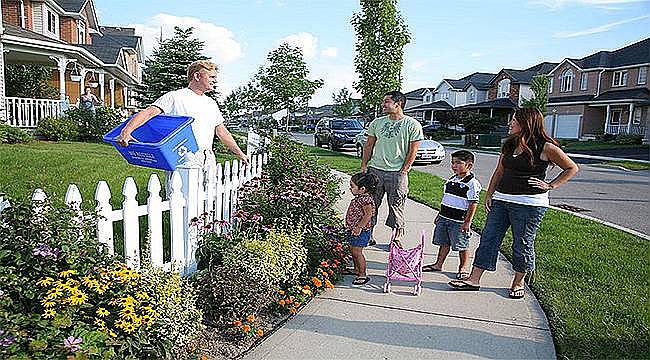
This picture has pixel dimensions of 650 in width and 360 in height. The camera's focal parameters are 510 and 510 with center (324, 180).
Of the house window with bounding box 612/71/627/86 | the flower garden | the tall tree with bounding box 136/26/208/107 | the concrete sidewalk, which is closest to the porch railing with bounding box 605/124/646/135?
the house window with bounding box 612/71/627/86

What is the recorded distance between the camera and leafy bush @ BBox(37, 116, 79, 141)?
14.9m

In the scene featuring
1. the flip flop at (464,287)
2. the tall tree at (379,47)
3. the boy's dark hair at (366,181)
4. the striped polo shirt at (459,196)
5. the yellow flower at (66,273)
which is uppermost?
the tall tree at (379,47)

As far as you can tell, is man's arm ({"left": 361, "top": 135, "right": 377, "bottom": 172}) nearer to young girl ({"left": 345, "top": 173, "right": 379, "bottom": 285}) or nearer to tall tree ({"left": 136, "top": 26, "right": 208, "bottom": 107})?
young girl ({"left": 345, "top": 173, "right": 379, "bottom": 285})

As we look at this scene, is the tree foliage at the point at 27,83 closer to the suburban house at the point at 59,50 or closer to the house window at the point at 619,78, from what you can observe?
the suburban house at the point at 59,50

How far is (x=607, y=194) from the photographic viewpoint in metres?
12.4

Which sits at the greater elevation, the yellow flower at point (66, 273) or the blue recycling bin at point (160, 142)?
the blue recycling bin at point (160, 142)

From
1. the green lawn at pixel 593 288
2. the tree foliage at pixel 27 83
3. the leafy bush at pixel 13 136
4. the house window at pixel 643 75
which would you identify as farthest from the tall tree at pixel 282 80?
the house window at pixel 643 75

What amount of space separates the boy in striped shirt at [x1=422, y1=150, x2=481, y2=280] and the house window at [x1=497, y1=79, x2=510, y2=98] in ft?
187

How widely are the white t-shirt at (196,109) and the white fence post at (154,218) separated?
68cm

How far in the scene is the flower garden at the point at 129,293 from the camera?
8.52ft

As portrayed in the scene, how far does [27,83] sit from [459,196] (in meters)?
21.0

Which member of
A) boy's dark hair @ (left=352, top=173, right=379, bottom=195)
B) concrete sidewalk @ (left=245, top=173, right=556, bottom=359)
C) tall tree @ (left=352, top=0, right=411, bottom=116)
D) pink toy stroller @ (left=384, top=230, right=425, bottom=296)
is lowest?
concrete sidewalk @ (left=245, top=173, right=556, bottom=359)

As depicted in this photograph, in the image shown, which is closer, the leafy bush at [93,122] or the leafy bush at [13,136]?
the leafy bush at [13,136]

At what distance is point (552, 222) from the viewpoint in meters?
7.86
